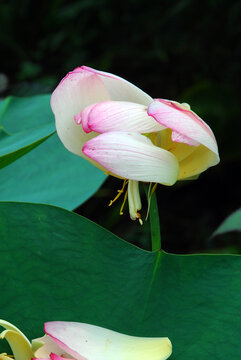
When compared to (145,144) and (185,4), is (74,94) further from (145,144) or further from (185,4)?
(185,4)

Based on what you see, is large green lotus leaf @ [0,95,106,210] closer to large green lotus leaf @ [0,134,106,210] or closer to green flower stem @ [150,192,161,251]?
large green lotus leaf @ [0,134,106,210]

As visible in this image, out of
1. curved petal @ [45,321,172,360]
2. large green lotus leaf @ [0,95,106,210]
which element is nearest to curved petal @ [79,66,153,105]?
curved petal @ [45,321,172,360]

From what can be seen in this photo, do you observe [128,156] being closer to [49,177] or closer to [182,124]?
[182,124]

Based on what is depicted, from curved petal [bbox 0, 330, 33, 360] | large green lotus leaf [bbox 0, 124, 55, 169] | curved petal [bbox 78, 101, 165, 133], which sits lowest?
curved petal [bbox 0, 330, 33, 360]

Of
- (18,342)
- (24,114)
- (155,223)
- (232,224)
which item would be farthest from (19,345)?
(24,114)

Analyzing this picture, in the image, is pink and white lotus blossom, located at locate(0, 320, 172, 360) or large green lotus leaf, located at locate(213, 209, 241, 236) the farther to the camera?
large green lotus leaf, located at locate(213, 209, 241, 236)

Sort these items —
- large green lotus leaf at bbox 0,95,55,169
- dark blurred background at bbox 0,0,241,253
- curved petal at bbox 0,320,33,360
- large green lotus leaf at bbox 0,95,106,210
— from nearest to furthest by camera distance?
curved petal at bbox 0,320,33,360 < large green lotus leaf at bbox 0,95,106,210 < large green lotus leaf at bbox 0,95,55,169 < dark blurred background at bbox 0,0,241,253
